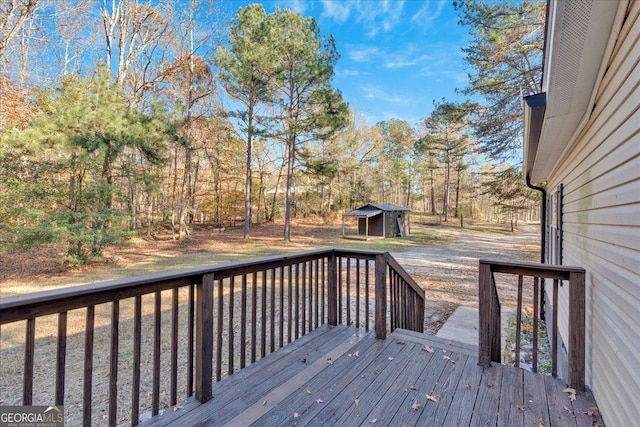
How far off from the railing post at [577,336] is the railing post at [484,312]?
0.51 metres

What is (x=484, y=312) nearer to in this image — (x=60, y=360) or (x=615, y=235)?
(x=615, y=235)

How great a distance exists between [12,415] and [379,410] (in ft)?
6.22

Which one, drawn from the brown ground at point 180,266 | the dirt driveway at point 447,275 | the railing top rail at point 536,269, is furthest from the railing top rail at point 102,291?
the dirt driveway at point 447,275

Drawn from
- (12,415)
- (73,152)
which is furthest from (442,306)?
(73,152)

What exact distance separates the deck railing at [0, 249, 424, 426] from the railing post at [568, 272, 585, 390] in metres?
1.39

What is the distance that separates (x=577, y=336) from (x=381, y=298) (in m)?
1.45

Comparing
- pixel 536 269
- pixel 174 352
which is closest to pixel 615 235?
pixel 536 269

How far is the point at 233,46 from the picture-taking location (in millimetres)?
13898

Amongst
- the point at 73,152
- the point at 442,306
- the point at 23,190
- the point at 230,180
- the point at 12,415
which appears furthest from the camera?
the point at 230,180

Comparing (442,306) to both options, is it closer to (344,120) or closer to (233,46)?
(344,120)

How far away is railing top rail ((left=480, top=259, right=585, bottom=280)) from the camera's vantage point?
220cm

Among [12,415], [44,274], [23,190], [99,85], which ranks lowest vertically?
[44,274]
